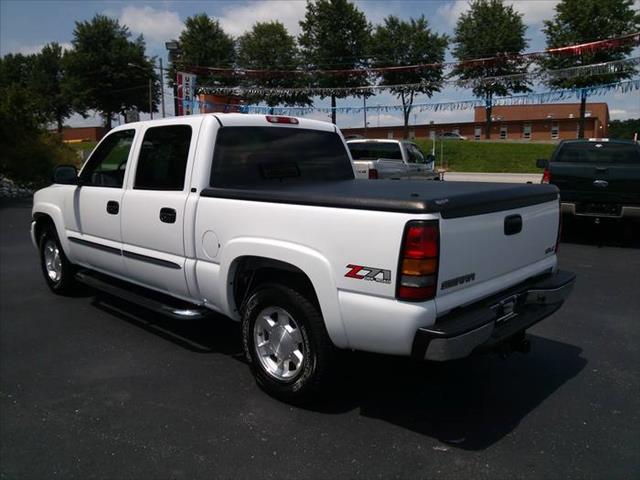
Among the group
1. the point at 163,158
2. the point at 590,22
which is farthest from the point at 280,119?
the point at 590,22

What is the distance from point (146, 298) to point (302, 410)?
73.1 inches

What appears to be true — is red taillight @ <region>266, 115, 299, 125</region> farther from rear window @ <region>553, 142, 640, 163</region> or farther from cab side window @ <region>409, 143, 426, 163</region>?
cab side window @ <region>409, 143, 426, 163</region>

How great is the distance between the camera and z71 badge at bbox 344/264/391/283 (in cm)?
287

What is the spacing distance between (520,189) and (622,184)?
6037 millimetres

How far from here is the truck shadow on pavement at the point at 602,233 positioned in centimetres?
935

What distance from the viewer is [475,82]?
2066 centimetres

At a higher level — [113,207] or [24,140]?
[24,140]

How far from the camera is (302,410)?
11.6 feet

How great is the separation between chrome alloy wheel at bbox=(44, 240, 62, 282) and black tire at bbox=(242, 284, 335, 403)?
11.2ft

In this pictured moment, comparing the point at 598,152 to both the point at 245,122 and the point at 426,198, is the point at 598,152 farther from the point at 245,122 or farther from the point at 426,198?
the point at 426,198

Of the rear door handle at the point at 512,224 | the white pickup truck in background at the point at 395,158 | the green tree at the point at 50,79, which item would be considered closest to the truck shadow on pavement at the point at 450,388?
the rear door handle at the point at 512,224

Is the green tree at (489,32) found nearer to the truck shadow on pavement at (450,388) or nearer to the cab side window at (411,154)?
the cab side window at (411,154)

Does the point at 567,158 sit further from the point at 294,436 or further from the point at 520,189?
the point at 294,436

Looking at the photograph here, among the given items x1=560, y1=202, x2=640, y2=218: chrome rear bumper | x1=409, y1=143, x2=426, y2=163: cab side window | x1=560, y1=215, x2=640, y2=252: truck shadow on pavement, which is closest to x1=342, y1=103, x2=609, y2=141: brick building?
x1=409, y1=143, x2=426, y2=163: cab side window
